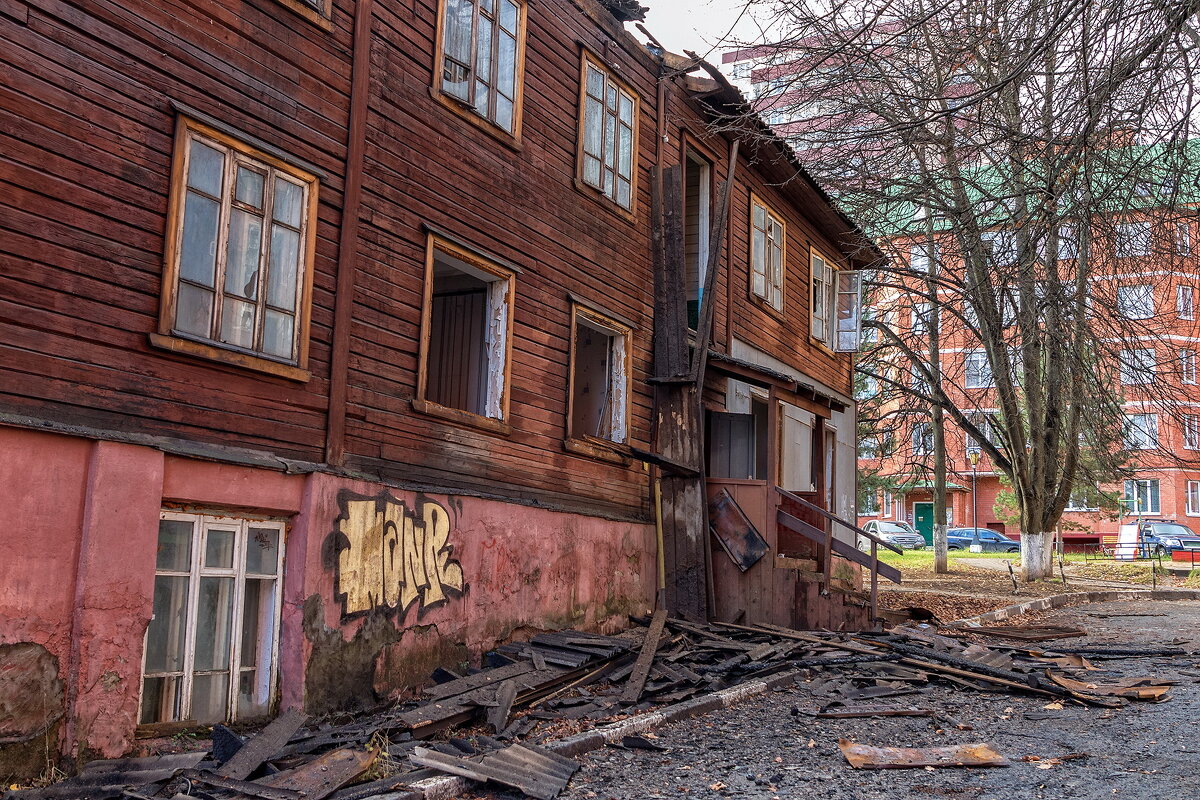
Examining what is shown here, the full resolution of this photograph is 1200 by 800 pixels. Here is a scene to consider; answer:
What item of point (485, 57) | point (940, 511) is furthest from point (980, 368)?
point (485, 57)

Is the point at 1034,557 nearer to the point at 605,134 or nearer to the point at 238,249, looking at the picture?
the point at 605,134

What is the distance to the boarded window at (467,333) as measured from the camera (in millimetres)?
9844

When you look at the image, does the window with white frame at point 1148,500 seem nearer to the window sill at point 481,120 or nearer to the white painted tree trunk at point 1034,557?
the white painted tree trunk at point 1034,557

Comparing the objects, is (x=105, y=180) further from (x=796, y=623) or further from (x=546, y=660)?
(x=796, y=623)

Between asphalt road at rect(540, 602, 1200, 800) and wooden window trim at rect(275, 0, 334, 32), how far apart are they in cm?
569

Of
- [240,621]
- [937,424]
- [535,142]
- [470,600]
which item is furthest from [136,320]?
[937,424]

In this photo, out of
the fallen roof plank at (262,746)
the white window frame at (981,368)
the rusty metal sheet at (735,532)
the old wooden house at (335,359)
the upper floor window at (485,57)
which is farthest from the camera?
the white window frame at (981,368)

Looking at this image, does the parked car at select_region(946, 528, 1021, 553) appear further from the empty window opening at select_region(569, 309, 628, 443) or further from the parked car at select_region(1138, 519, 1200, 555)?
the empty window opening at select_region(569, 309, 628, 443)

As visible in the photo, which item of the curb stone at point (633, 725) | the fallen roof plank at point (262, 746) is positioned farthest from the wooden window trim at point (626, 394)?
the fallen roof plank at point (262, 746)

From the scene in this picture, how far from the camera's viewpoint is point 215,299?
22.9 feet

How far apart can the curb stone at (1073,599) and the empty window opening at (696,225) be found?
5850 mm

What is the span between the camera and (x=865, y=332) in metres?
31.1

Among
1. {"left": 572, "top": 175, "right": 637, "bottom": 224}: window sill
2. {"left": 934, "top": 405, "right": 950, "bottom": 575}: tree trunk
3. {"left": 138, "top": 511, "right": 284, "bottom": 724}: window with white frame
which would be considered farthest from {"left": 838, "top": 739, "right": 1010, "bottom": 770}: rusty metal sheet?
{"left": 934, "top": 405, "right": 950, "bottom": 575}: tree trunk

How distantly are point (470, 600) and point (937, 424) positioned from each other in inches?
789
